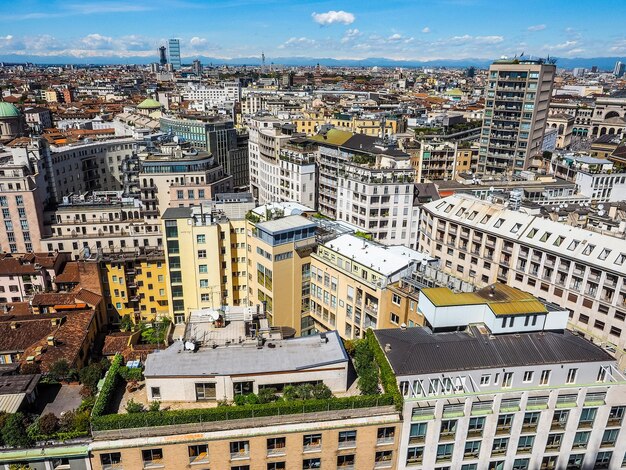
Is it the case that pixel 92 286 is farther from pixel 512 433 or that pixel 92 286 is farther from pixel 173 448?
pixel 512 433

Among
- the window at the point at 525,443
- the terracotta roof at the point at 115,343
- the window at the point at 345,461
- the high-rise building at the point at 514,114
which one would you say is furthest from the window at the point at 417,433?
the high-rise building at the point at 514,114

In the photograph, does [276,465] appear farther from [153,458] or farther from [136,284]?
[136,284]

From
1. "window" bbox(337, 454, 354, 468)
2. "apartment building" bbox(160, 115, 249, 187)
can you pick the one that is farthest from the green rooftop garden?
"apartment building" bbox(160, 115, 249, 187)

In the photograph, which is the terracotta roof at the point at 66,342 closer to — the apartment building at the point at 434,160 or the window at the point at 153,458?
the window at the point at 153,458

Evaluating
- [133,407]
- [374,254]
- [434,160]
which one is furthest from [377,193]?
[133,407]

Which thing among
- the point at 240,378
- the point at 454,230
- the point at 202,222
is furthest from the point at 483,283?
the point at 240,378

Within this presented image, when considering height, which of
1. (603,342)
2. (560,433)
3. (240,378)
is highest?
(240,378)

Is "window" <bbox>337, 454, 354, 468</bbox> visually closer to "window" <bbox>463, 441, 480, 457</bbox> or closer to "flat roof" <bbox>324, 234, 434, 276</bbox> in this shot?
"window" <bbox>463, 441, 480, 457</bbox>
